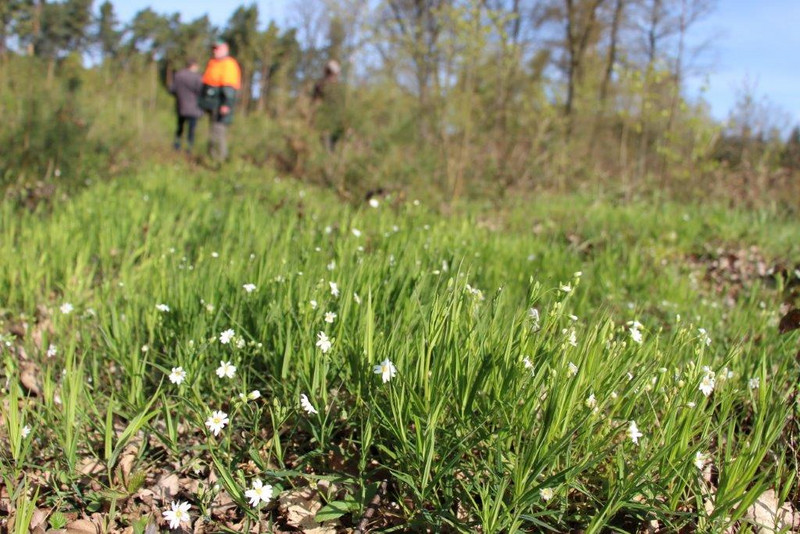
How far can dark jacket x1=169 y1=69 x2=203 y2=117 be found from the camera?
34.7 feet

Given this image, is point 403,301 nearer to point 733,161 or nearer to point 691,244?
point 691,244

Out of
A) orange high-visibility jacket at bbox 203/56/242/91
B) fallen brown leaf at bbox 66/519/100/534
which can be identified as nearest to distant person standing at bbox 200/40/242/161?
orange high-visibility jacket at bbox 203/56/242/91

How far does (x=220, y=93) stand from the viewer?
9.18 m

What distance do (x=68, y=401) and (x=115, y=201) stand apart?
3037mm

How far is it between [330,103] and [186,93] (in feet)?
9.19

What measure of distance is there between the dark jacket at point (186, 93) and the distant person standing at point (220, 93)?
4.38 feet

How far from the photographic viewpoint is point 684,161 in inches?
409

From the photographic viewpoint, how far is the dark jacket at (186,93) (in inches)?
417

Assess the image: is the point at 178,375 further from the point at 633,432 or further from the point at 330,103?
the point at 330,103

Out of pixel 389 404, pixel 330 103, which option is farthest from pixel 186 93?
pixel 389 404

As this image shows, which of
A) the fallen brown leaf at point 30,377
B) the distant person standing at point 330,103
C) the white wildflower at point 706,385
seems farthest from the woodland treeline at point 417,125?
the white wildflower at point 706,385

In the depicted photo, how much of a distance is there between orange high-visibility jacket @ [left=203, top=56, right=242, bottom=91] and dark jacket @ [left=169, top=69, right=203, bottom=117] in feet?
4.59

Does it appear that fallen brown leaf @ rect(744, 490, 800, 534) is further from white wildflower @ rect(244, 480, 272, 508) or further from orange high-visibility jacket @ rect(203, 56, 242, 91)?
orange high-visibility jacket @ rect(203, 56, 242, 91)

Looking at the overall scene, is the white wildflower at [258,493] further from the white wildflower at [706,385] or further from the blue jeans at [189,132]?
the blue jeans at [189,132]
